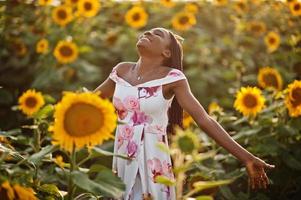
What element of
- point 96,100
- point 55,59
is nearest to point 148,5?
point 55,59

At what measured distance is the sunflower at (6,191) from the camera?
2.08 m

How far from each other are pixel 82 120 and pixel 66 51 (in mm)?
3210

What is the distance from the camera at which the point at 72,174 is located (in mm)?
2154

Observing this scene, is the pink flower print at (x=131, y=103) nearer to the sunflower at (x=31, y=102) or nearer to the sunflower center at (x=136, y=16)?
the sunflower at (x=31, y=102)

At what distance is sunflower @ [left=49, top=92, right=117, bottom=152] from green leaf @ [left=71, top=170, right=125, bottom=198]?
10cm

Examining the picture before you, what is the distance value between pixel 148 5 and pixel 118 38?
106 centimetres

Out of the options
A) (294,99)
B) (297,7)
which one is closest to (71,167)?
(294,99)

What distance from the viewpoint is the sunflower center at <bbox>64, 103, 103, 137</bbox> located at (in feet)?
7.00

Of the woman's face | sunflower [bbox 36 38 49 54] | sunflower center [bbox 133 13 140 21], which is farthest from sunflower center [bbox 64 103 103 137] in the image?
sunflower center [bbox 133 13 140 21]

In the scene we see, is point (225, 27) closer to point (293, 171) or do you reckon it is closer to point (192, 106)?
point (293, 171)

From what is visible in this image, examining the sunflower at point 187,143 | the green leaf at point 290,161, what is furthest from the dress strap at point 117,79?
the green leaf at point 290,161

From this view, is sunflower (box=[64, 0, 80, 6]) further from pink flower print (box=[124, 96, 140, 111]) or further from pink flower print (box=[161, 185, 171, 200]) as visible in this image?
pink flower print (box=[161, 185, 171, 200])

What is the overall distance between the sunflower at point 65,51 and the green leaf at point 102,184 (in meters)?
3.17

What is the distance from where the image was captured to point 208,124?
265 cm
